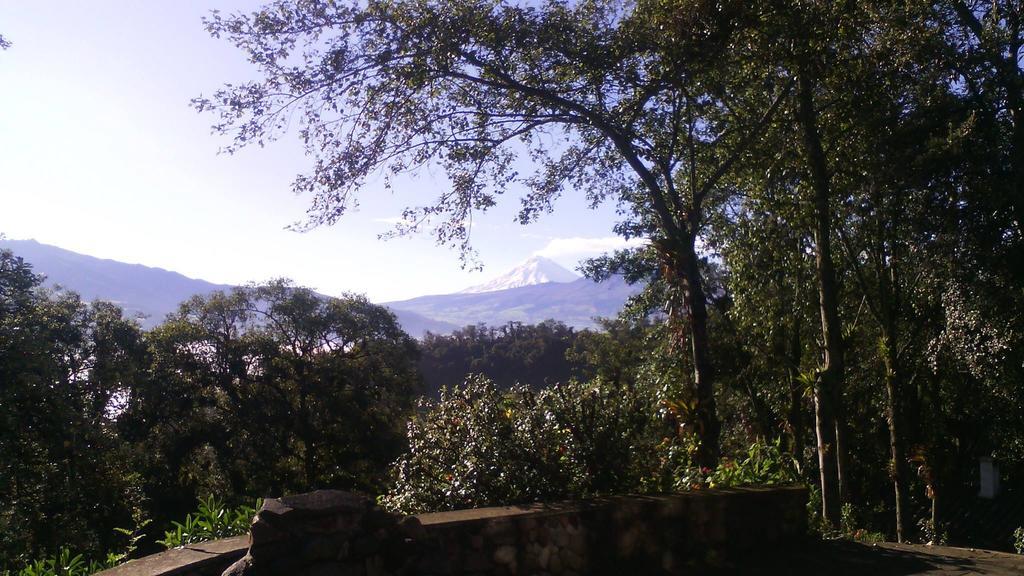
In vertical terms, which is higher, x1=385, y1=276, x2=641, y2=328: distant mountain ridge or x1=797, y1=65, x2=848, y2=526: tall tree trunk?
x1=385, y1=276, x2=641, y2=328: distant mountain ridge

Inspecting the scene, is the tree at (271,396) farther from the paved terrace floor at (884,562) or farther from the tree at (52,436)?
the paved terrace floor at (884,562)

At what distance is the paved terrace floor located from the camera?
6043 millimetres

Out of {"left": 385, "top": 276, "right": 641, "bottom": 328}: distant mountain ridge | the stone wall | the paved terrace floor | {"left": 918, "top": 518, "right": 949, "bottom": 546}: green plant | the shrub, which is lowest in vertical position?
{"left": 918, "top": 518, "right": 949, "bottom": 546}: green plant

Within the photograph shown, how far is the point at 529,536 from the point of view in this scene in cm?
518

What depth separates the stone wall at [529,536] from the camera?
4145 mm

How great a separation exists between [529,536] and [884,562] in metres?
3.08

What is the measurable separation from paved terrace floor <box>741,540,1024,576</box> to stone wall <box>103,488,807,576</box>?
9.3 inches

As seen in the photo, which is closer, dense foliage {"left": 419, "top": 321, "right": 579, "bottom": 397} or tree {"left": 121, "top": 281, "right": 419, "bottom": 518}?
tree {"left": 121, "top": 281, "right": 419, "bottom": 518}

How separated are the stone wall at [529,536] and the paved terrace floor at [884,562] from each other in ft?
0.78

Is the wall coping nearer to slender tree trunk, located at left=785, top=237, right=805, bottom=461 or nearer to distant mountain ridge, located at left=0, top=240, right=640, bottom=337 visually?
slender tree trunk, located at left=785, top=237, right=805, bottom=461

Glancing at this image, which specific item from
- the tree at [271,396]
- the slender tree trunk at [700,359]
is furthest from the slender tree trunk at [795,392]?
the tree at [271,396]

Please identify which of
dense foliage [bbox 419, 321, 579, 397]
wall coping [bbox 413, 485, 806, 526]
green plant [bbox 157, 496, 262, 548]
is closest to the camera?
wall coping [bbox 413, 485, 806, 526]

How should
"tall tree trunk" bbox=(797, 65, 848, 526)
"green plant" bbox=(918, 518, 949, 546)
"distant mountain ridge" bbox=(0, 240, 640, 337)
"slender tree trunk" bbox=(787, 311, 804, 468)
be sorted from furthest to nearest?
"distant mountain ridge" bbox=(0, 240, 640, 337) < "slender tree trunk" bbox=(787, 311, 804, 468) < "green plant" bbox=(918, 518, 949, 546) < "tall tree trunk" bbox=(797, 65, 848, 526)

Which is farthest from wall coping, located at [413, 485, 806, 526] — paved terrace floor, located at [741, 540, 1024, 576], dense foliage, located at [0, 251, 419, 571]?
dense foliage, located at [0, 251, 419, 571]
